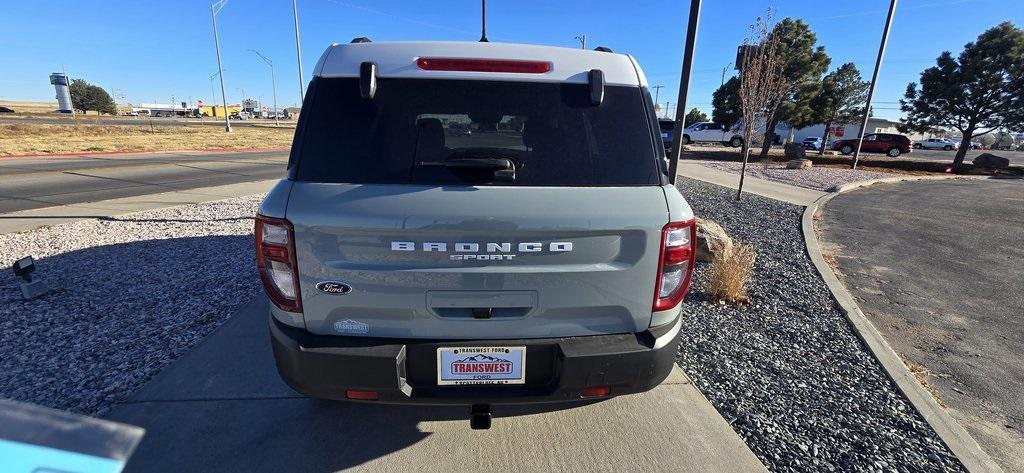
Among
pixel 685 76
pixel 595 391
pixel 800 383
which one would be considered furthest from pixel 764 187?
pixel 595 391

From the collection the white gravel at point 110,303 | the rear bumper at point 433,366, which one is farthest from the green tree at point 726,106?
the rear bumper at point 433,366

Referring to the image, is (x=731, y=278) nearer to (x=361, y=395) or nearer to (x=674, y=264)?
(x=674, y=264)

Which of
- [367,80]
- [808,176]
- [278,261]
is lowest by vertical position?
[808,176]

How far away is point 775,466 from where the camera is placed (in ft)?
7.94

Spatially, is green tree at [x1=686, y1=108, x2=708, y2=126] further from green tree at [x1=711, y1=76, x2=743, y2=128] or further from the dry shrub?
the dry shrub

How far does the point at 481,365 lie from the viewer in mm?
2041

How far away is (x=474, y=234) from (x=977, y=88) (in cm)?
3158

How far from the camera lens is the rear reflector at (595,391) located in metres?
2.10

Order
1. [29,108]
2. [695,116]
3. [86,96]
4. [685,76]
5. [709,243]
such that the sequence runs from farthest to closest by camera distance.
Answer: [29,108], [86,96], [695,116], [685,76], [709,243]

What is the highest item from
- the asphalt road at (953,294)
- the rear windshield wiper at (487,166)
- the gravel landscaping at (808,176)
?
the rear windshield wiper at (487,166)

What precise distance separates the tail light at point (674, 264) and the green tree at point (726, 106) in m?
29.4

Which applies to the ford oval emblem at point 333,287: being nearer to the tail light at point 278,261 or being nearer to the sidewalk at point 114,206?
the tail light at point 278,261

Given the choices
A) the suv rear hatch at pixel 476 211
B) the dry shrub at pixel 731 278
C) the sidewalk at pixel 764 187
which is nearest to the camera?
the suv rear hatch at pixel 476 211

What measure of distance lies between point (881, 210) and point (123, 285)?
13534 millimetres
